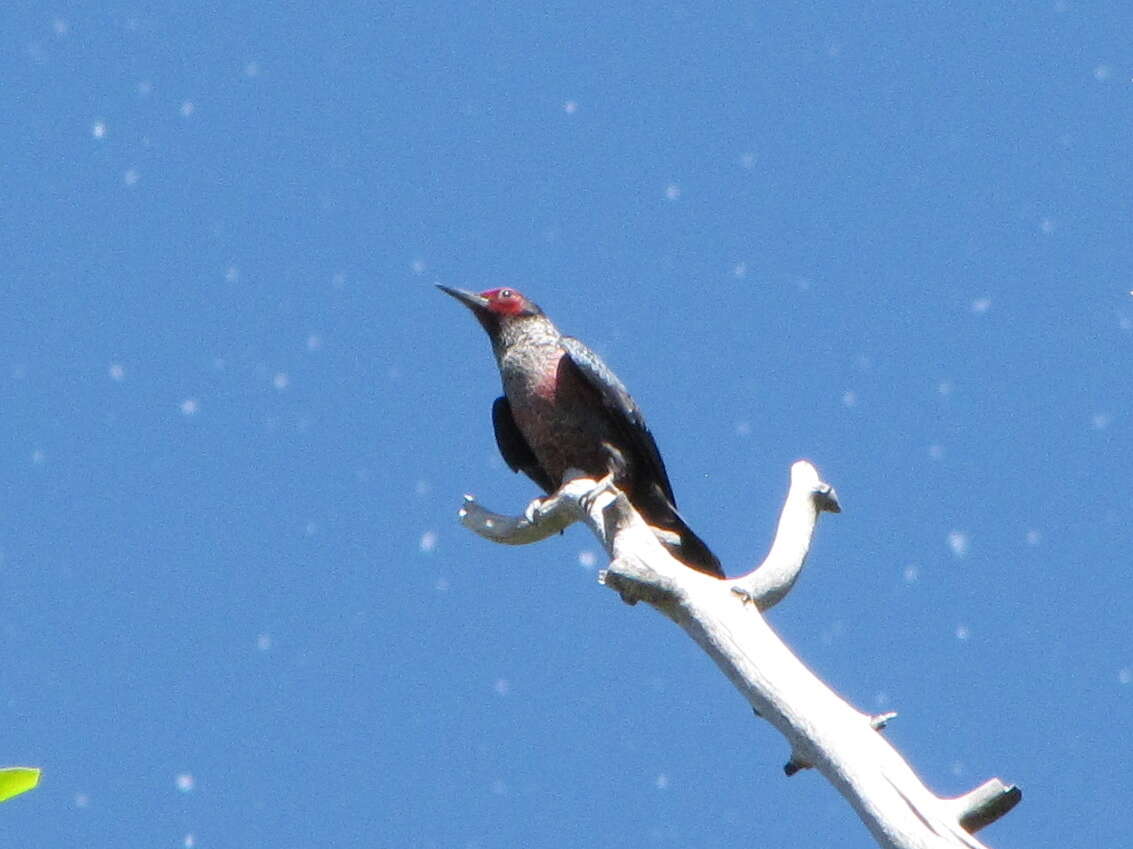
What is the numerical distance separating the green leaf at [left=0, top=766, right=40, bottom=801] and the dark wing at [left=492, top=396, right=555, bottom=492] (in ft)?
12.5

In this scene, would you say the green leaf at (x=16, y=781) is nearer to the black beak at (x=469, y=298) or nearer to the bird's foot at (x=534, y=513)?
the bird's foot at (x=534, y=513)

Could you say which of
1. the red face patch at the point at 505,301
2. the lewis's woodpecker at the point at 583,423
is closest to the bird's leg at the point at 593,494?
the lewis's woodpecker at the point at 583,423

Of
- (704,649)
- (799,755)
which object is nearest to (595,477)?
(704,649)

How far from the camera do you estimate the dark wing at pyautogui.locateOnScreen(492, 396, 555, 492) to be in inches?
221

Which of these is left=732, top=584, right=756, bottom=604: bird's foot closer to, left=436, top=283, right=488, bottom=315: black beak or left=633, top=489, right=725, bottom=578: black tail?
left=633, top=489, right=725, bottom=578: black tail

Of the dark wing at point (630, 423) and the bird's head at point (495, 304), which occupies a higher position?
the bird's head at point (495, 304)

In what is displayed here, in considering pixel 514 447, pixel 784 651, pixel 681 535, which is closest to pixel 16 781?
pixel 784 651

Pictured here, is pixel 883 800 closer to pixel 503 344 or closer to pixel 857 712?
pixel 857 712

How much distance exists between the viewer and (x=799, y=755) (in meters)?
3.26

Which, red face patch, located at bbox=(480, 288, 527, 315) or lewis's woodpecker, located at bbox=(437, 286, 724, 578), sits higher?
red face patch, located at bbox=(480, 288, 527, 315)

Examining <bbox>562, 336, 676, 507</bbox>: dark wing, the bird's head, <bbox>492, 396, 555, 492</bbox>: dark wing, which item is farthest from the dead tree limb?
the bird's head

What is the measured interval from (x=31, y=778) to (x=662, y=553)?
86.1 inches

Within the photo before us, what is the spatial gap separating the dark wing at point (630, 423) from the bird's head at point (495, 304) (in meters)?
0.54

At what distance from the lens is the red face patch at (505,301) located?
5.81 m
